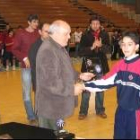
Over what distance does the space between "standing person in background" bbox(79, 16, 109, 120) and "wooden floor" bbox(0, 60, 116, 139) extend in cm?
23

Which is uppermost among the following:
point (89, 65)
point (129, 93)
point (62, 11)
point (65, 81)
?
point (65, 81)

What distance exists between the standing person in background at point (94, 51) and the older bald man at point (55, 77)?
2.63 metres

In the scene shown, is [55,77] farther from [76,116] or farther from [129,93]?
[76,116]

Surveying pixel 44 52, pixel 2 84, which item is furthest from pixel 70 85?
pixel 2 84

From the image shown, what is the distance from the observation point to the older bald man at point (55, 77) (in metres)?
3.81

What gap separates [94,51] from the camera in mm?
6887

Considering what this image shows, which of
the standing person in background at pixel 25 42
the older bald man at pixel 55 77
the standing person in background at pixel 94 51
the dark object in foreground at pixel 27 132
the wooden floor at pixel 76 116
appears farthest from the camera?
the standing person in background at pixel 94 51

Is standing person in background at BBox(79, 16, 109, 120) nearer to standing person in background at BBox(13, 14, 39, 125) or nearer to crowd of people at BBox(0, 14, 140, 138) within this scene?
standing person in background at BBox(13, 14, 39, 125)

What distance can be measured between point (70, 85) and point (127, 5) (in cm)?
2427

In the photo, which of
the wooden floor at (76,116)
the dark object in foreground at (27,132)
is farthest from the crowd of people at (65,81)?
the wooden floor at (76,116)

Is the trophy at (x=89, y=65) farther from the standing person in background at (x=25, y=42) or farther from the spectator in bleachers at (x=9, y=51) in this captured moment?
the spectator in bleachers at (x=9, y=51)

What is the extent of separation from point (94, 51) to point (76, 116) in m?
1.23

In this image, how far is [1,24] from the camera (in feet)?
60.7

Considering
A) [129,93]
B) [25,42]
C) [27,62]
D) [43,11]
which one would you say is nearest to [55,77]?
[129,93]
